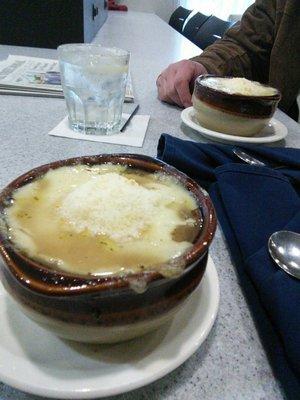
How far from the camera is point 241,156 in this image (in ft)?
1.97

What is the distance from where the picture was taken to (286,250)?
1.24 ft

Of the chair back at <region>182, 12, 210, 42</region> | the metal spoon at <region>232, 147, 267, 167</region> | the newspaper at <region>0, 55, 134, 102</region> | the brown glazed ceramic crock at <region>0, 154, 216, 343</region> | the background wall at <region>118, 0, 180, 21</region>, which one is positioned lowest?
the background wall at <region>118, 0, 180, 21</region>

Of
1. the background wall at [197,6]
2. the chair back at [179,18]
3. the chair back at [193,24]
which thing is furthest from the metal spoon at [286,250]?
the background wall at [197,6]

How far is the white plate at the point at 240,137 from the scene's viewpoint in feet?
2.33

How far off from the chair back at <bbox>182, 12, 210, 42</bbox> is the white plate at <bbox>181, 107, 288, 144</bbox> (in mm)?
2347

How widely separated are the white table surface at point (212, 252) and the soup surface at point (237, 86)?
0.36 feet

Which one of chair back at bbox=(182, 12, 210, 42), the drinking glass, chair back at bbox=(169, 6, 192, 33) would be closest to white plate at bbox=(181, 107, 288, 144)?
the drinking glass

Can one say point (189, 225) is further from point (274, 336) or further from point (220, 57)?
point (220, 57)

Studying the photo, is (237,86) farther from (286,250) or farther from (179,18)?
(179,18)

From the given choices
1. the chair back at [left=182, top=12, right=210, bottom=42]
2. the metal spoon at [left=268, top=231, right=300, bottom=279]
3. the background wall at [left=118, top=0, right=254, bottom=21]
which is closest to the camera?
the metal spoon at [left=268, top=231, right=300, bottom=279]

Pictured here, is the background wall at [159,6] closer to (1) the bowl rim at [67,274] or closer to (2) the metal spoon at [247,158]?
(2) the metal spoon at [247,158]

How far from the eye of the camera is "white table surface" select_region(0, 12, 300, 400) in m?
0.28

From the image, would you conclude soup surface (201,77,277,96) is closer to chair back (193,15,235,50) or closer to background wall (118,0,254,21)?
chair back (193,15,235,50)

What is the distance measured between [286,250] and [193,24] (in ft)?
10.1
